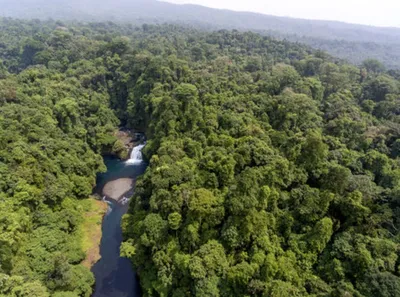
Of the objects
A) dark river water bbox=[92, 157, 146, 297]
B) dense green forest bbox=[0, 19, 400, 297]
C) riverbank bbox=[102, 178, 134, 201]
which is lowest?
riverbank bbox=[102, 178, 134, 201]

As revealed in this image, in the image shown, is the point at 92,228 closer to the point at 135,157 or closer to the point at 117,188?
the point at 117,188

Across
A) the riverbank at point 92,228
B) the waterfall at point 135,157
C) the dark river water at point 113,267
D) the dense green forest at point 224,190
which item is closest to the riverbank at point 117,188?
the dark river water at point 113,267

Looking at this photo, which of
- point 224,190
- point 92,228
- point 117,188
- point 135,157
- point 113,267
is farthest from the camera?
point 135,157

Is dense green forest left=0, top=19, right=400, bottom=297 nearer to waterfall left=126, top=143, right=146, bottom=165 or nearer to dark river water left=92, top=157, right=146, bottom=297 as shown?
dark river water left=92, top=157, right=146, bottom=297

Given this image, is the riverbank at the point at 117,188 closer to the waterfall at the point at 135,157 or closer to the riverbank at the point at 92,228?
the riverbank at the point at 92,228

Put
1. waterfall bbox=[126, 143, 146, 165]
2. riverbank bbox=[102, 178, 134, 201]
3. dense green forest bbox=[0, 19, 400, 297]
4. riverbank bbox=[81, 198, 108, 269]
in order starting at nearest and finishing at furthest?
dense green forest bbox=[0, 19, 400, 297] → riverbank bbox=[81, 198, 108, 269] → riverbank bbox=[102, 178, 134, 201] → waterfall bbox=[126, 143, 146, 165]

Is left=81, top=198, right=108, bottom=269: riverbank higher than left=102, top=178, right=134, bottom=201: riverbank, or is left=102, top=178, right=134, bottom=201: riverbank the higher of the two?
left=81, top=198, right=108, bottom=269: riverbank

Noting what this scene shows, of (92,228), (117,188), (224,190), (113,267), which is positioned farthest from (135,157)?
(224,190)

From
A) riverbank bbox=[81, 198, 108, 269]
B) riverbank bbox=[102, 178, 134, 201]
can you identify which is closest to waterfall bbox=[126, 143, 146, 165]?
riverbank bbox=[102, 178, 134, 201]
